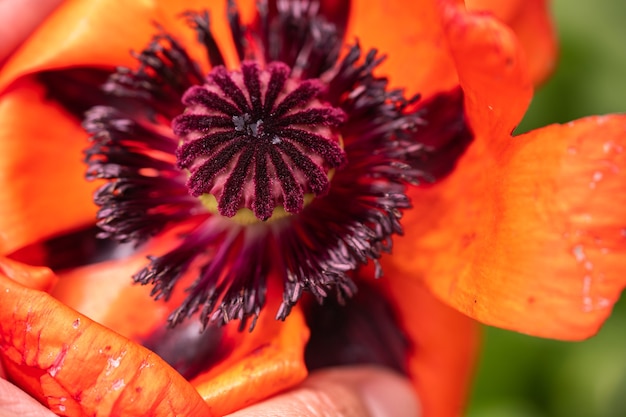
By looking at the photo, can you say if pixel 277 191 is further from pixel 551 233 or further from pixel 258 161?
pixel 551 233

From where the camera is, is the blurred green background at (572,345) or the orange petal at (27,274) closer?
the orange petal at (27,274)

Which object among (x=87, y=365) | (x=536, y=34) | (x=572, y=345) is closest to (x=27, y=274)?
(x=87, y=365)

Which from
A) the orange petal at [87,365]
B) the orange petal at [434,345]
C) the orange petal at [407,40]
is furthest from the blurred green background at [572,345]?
the orange petal at [87,365]

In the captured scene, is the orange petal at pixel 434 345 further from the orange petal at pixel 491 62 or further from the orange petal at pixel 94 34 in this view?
the orange petal at pixel 94 34

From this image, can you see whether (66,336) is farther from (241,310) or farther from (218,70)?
(218,70)

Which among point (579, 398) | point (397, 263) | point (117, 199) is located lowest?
point (579, 398)

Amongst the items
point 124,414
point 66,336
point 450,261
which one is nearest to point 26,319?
point 66,336

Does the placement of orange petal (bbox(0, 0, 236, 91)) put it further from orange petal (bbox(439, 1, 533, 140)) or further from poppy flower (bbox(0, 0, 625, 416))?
orange petal (bbox(439, 1, 533, 140))
